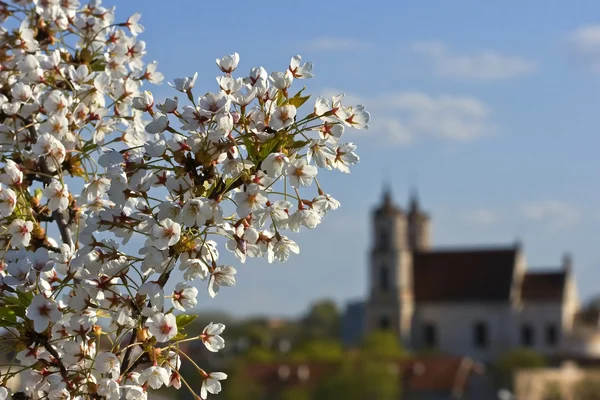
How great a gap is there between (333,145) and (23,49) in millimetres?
1189

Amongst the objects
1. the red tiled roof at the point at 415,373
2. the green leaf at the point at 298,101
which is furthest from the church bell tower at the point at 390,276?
the green leaf at the point at 298,101

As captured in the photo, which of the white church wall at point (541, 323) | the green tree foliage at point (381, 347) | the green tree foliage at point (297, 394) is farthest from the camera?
the white church wall at point (541, 323)

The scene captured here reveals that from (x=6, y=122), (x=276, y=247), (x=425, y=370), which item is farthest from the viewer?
(x=425, y=370)

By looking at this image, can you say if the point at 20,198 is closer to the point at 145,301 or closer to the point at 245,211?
the point at 145,301

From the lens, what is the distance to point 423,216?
222 ft

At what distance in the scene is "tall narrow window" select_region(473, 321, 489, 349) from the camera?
202 ft

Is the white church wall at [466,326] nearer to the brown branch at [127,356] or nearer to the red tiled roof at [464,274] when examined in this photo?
the red tiled roof at [464,274]

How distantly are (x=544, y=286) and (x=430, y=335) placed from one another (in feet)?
21.3

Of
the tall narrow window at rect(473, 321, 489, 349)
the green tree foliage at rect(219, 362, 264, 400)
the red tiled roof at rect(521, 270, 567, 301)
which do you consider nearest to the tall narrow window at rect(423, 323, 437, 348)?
the tall narrow window at rect(473, 321, 489, 349)

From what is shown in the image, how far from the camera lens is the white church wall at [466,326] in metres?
60.9

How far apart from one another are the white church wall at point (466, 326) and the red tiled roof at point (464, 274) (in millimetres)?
459

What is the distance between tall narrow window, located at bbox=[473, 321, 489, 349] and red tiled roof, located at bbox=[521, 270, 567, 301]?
2.59 meters

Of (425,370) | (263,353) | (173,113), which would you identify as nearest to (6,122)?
(173,113)

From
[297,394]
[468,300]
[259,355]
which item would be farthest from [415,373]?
[468,300]
